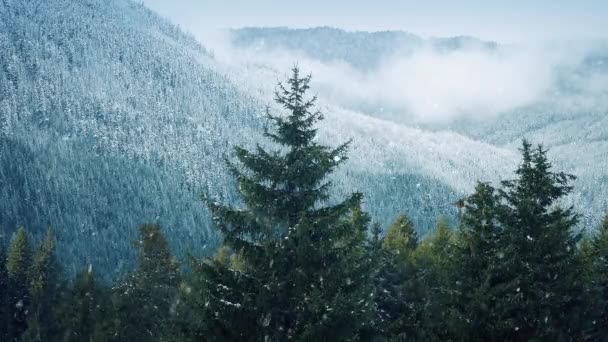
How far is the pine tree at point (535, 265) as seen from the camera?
14.8 metres

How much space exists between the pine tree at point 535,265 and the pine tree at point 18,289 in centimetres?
4155

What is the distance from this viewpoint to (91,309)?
32.1m

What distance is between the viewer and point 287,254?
11977mm

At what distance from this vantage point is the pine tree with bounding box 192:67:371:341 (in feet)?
38.2

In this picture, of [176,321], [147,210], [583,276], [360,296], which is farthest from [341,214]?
[147,210]

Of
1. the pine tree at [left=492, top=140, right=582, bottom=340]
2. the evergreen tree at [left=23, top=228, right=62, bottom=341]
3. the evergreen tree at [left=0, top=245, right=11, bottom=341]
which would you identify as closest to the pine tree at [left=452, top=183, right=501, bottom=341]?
the pine tree at [left=492, top=140, right=582, bottom=340]

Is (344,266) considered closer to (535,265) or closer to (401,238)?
(535,265)

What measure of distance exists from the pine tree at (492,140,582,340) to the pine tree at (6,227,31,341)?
4155 cm

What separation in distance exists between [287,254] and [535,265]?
7.83 m

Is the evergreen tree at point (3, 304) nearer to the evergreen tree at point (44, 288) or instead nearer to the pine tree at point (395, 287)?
the evergreen tree at point (44, 288)

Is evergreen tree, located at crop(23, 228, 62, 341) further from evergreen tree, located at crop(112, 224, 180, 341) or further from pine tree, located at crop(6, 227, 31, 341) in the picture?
evergreen tree, located at crop(112, 224, 180, 341)

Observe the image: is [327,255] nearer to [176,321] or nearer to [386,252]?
[176,321]

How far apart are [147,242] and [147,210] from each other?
409 feet

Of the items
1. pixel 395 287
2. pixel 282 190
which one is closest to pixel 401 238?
pixel 395 287
